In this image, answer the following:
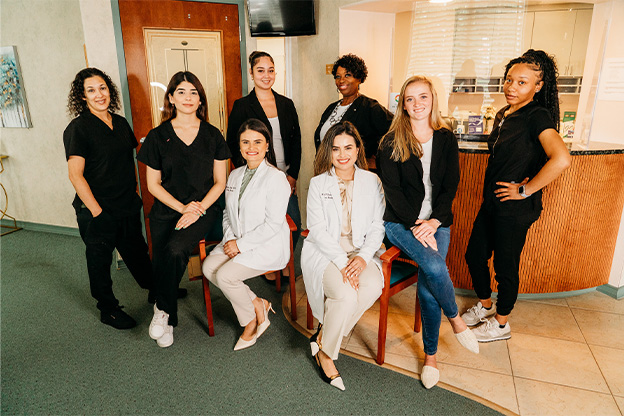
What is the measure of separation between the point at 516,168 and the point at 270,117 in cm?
170

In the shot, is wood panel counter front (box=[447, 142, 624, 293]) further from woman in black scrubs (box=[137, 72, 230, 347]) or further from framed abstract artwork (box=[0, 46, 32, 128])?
framed abstract artwork (box=[0, 46, 32, 128])

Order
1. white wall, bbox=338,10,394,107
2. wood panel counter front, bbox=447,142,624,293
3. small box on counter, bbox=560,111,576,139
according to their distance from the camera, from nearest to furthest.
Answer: wood panel counter front, bbox=447,142,624,293
small box on counter, bbox=560,111,576,139
white wall, bbox=338,10,394,107

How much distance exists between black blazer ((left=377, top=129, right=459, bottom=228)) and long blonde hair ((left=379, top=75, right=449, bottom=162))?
0.03 meters

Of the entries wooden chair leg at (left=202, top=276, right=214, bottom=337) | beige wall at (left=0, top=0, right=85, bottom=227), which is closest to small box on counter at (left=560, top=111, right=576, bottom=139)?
wooden chair leg at (left=202, top=276, right=214, bottom=337)

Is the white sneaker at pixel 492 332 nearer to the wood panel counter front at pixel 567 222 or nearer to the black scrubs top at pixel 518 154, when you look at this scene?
the wood panel counter front at pixel 567 222

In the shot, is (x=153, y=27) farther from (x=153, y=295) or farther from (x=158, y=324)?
(x=158, y=324)

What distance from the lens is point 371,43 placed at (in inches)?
141

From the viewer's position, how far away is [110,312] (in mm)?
2541

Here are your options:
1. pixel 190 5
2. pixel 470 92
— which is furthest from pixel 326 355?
pixel 470 92

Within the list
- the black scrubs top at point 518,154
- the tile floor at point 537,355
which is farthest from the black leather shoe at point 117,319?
the black scrubs top at point 518,154

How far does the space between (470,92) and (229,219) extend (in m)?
4.49

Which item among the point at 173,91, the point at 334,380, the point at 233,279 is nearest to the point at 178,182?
the point at 173,91

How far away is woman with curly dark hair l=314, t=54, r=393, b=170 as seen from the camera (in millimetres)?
2779

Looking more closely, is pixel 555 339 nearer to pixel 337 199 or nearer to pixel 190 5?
pixel 337 199
